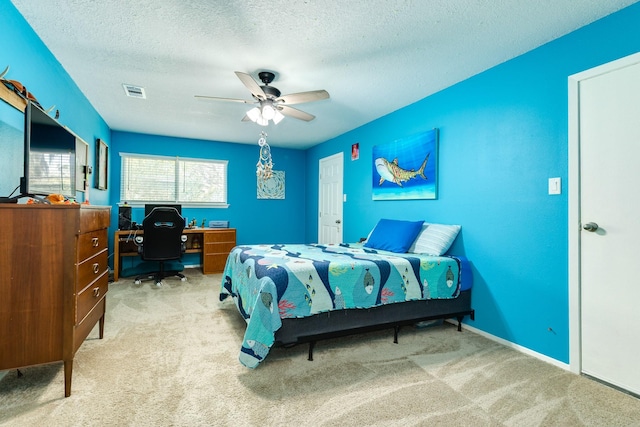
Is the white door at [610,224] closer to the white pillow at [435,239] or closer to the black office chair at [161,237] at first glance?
the white pillow at [435,239]

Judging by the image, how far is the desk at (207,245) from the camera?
183 inches

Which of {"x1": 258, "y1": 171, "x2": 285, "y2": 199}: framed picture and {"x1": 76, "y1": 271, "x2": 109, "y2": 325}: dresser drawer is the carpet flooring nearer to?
{"x1": 76, "y1": 271, "x2": 109, "y2": 325}: dresser drawer

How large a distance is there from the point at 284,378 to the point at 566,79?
2804 millimetres

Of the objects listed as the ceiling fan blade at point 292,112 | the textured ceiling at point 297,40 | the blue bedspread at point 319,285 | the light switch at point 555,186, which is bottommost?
the blue bedspread at point 319,285

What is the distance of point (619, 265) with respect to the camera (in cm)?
185

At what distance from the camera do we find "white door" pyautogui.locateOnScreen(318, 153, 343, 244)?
16.4ft

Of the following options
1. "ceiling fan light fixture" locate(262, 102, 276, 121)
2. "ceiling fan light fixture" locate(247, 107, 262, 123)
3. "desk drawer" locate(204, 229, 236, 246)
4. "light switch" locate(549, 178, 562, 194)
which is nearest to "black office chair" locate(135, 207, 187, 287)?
"desk drawer" locate(204, 229, 236, 246)

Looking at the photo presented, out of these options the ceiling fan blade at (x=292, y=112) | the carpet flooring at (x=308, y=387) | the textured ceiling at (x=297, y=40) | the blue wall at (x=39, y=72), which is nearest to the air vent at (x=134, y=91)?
the textured ceiling at (x=297, y=40)

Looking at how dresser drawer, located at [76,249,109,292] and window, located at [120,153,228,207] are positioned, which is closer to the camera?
dresser drawer, located at [76,249,109,292]

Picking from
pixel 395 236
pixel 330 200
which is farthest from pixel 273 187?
pixel 395 236

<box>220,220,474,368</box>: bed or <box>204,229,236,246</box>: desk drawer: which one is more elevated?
<box>204,229,236,246</box>: desk drawer

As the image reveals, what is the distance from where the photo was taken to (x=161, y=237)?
13.3 ft

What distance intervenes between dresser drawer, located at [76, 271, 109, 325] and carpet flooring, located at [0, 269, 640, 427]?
413 mm

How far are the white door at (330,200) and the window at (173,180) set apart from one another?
184cm
